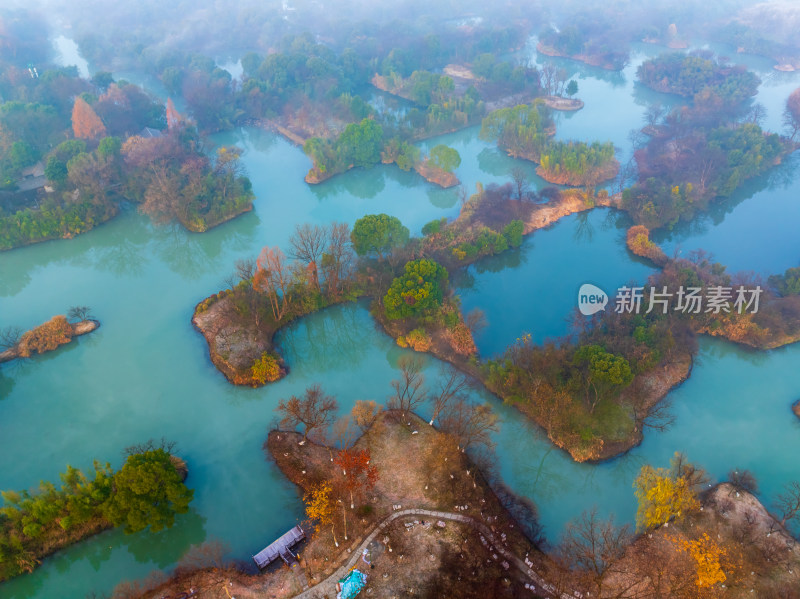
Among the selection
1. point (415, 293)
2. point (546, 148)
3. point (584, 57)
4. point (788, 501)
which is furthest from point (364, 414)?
point (584, 57)

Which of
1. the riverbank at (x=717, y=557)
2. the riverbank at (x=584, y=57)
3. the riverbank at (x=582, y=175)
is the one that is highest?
the riverbank at (x=584, y=57)

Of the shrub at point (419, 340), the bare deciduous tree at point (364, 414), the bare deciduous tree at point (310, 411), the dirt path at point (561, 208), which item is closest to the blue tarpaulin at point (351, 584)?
the bare deciduous tree at point (310, 411)

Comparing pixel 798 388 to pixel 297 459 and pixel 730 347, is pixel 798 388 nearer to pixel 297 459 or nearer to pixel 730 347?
pixel 730 347

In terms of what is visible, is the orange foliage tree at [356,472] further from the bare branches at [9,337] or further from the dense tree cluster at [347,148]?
the dense tree cluster at [347,148]

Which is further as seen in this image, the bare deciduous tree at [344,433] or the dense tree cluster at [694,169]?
the dense tree cluster at [694,169]

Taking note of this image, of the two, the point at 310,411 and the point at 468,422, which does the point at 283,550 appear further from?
the point at 468,422

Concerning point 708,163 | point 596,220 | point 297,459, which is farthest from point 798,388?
point 297,459

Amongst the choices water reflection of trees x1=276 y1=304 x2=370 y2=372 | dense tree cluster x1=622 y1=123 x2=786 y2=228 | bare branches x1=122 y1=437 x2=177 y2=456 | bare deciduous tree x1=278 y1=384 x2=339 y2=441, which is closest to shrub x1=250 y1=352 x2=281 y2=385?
water reflection of trees x1=276 y1=304 x2=370 y2=372
